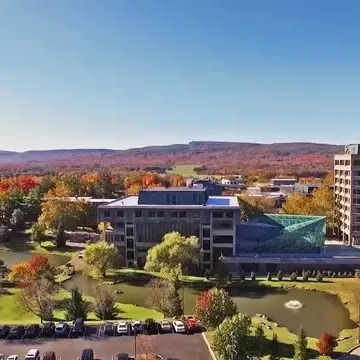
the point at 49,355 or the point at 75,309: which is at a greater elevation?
the point at 49,355

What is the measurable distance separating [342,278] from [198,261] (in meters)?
16.4

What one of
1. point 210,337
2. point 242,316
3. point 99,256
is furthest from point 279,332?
point 99,256

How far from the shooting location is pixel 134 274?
179 feet

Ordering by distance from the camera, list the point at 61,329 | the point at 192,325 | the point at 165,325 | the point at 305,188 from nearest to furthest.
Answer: the point at 61,329, the point at 192,325, the point at 165,325, the point at 305,188

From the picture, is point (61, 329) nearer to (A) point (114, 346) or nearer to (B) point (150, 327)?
(A) point (114, 346)

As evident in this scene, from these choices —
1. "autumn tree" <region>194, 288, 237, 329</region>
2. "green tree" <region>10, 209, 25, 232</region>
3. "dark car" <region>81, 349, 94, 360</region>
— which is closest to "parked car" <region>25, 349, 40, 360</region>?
"dark car" <region>81, 349, 94, 360</region>

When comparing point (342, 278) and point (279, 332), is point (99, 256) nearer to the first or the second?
point (279, 332)

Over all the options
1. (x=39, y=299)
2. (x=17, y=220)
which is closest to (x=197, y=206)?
(x=39, y=299)

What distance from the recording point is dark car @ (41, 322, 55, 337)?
32656 millimetres

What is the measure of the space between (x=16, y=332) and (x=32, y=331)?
1.09m

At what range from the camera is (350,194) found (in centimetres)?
6806

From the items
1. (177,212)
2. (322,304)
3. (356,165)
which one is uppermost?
(356,165)

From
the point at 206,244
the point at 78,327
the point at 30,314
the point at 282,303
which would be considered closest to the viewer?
the point at 78,327

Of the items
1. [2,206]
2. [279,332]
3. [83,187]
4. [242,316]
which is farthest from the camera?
[83,187]
